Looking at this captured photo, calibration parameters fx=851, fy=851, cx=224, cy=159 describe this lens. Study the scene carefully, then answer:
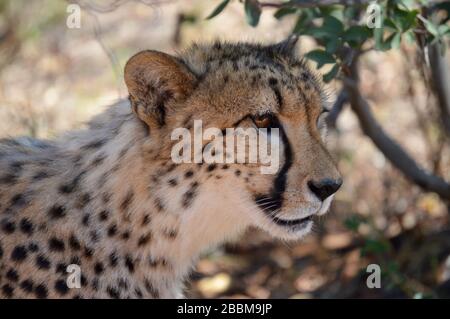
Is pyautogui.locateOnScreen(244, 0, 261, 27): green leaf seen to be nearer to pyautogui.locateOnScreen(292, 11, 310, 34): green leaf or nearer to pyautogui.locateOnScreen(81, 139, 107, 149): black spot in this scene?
pyautogui.locateOnScreen(292, 11, 310, 34): green leaf

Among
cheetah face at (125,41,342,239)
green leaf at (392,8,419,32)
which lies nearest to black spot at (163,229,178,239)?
cheetah face at (125,41,342,239)

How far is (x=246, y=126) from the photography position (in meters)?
2.77

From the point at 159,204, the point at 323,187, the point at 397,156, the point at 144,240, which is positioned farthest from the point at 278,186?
the point at 397,156

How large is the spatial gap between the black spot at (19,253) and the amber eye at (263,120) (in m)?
0.90

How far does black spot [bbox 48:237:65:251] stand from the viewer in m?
2.89

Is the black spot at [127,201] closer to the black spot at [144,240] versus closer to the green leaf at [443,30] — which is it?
the black spot at [144,240]

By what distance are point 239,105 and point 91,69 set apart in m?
4.08

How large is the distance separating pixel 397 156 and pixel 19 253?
2161 millimetres

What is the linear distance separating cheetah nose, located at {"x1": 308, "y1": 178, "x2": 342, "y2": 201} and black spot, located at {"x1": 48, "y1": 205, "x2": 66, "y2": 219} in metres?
0.85

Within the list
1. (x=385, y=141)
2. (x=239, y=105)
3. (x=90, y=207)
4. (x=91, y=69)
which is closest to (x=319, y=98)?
(x=239, y=105)

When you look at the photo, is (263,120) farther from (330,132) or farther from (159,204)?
(330,132)

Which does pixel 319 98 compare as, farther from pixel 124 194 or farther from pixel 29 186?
pixel 29 186

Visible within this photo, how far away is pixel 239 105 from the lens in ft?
9.16

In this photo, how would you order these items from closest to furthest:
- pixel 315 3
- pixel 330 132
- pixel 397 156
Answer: pixel 315 3, pixel 397 156, pixel 330 132
